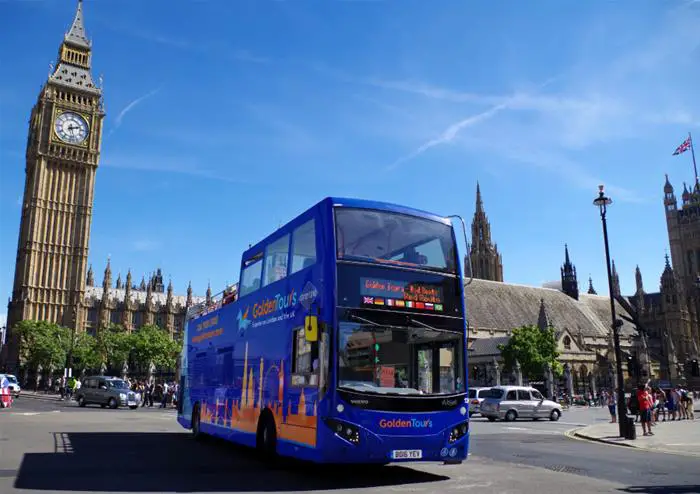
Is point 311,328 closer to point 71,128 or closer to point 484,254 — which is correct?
point 484,254

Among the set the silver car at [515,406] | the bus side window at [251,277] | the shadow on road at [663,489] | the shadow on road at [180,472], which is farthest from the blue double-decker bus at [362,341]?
the silver car at [515,406]

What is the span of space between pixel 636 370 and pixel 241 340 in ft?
53.3

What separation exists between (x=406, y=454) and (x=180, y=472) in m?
4.00

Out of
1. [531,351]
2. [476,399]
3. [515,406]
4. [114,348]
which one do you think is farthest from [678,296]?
[114,348]

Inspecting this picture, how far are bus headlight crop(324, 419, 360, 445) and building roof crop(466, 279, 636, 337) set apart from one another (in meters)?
60.2

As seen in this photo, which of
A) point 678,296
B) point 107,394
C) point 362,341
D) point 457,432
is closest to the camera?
point 362,341

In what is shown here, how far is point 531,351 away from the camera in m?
53.7

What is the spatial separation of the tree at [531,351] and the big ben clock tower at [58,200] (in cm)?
6694

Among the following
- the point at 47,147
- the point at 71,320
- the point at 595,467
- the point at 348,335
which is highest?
the point at 47,147

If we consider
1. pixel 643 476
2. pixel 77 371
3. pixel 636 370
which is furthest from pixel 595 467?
pixel 77 371

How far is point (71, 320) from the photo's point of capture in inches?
3649

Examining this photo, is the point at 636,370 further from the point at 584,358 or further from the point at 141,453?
the point at 584,358

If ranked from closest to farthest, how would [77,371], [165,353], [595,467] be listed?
[595,467] → [165,353] → [77,371]

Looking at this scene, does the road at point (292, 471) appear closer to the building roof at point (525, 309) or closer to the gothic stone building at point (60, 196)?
the building roof at point (525, 309)
